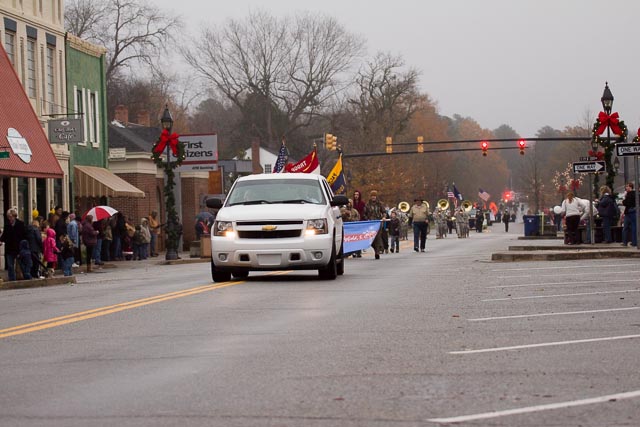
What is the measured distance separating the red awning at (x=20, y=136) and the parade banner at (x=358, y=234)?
892 cm

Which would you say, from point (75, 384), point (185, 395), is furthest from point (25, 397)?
point (185, 395)

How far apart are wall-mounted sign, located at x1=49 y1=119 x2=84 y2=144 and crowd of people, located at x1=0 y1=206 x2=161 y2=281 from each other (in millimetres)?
2775

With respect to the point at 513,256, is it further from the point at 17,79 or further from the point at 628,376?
the point at 628,376

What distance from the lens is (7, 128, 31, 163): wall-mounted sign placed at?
1321 inches

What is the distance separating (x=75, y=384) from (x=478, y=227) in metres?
85.7

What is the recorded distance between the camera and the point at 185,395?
8039 mm

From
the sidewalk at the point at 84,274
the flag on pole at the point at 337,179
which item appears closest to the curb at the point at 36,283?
the sidewalk at the point at 84,274

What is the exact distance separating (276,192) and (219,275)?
1760mm

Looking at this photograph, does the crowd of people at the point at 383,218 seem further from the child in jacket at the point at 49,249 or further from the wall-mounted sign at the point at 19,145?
the wall-mounted sign at the point at 19,145

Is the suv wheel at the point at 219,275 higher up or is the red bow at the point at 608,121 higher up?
the red bow at the point at 608,121

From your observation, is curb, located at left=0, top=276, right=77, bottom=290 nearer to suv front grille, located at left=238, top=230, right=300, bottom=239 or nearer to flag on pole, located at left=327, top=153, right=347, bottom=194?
suv front grille, located at left=238, top=230, right=300, bottom=239

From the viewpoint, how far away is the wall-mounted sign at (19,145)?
3356cm

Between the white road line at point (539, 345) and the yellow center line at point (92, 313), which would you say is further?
the yellow center line at point (92, 313)

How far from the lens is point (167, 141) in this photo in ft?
128
